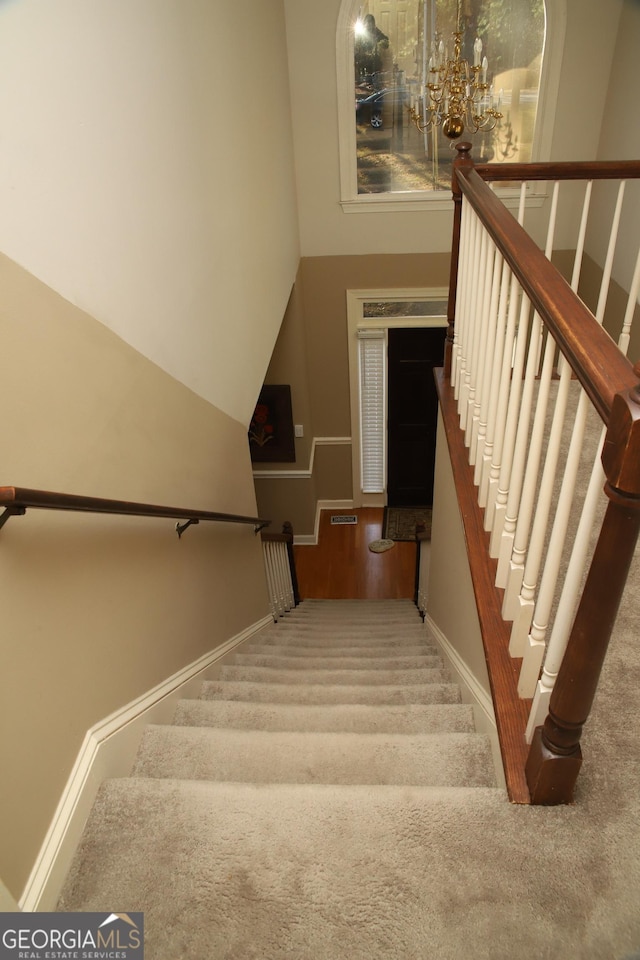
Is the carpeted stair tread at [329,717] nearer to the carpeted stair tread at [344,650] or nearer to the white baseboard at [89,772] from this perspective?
the white baseboard at [89,772]

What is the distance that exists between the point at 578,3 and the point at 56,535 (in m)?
5.39

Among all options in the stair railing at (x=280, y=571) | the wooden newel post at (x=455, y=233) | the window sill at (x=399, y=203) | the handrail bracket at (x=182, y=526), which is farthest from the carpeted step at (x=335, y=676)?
the window sill at (x=399, y=203)

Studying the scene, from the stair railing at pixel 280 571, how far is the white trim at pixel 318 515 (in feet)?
3.89

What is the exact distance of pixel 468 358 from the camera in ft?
7.23

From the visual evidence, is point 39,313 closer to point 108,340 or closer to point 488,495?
point 108,340

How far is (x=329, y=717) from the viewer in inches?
78.3

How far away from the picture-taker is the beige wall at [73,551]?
1228 mm

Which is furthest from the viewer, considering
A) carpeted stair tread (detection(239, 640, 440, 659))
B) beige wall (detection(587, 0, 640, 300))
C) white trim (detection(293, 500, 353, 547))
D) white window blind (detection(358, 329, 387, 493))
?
white trim (detection(293, 500, 353, 547))

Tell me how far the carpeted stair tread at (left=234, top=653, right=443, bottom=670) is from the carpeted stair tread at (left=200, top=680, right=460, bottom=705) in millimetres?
320

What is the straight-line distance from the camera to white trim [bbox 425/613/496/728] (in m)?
1.70

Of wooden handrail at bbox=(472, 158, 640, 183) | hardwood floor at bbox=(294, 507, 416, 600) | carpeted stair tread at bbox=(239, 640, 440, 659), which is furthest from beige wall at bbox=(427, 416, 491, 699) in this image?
hardwood floor at bbox=(294, 507, 416, 600)

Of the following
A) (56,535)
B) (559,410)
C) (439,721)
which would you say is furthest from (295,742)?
(559,410)

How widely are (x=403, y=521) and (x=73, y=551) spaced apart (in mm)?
5331

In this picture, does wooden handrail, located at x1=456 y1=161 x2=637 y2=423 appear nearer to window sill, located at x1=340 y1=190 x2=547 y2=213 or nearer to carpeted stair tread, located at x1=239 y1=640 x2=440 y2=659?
carpeted stair tread, located at x1=239 y1=640 x2=440 y2=659
